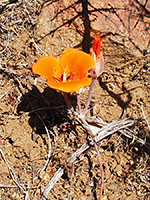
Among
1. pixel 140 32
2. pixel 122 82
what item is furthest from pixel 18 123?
pixel 140 32

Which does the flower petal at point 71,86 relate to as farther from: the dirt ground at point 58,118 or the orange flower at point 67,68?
the dirt ground at point 58,118

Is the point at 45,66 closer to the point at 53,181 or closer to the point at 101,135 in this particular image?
the point at 101,135

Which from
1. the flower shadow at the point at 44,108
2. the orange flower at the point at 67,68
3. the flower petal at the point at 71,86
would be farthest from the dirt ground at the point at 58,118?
the flower petal at the point at 71,86

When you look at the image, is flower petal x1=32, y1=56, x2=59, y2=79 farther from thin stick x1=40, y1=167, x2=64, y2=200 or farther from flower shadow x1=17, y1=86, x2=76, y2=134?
thin stick x1=40, y1=167, x2=64, y2=200

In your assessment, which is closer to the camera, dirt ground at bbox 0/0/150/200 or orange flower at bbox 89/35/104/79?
orange flower at bbox 89/35/104/79

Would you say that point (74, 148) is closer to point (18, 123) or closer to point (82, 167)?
point (82, 167)

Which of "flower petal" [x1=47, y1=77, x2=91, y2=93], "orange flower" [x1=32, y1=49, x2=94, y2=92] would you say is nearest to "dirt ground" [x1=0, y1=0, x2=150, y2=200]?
"orange flower" [x1=32, y1=49, x2=94, y2=92]
